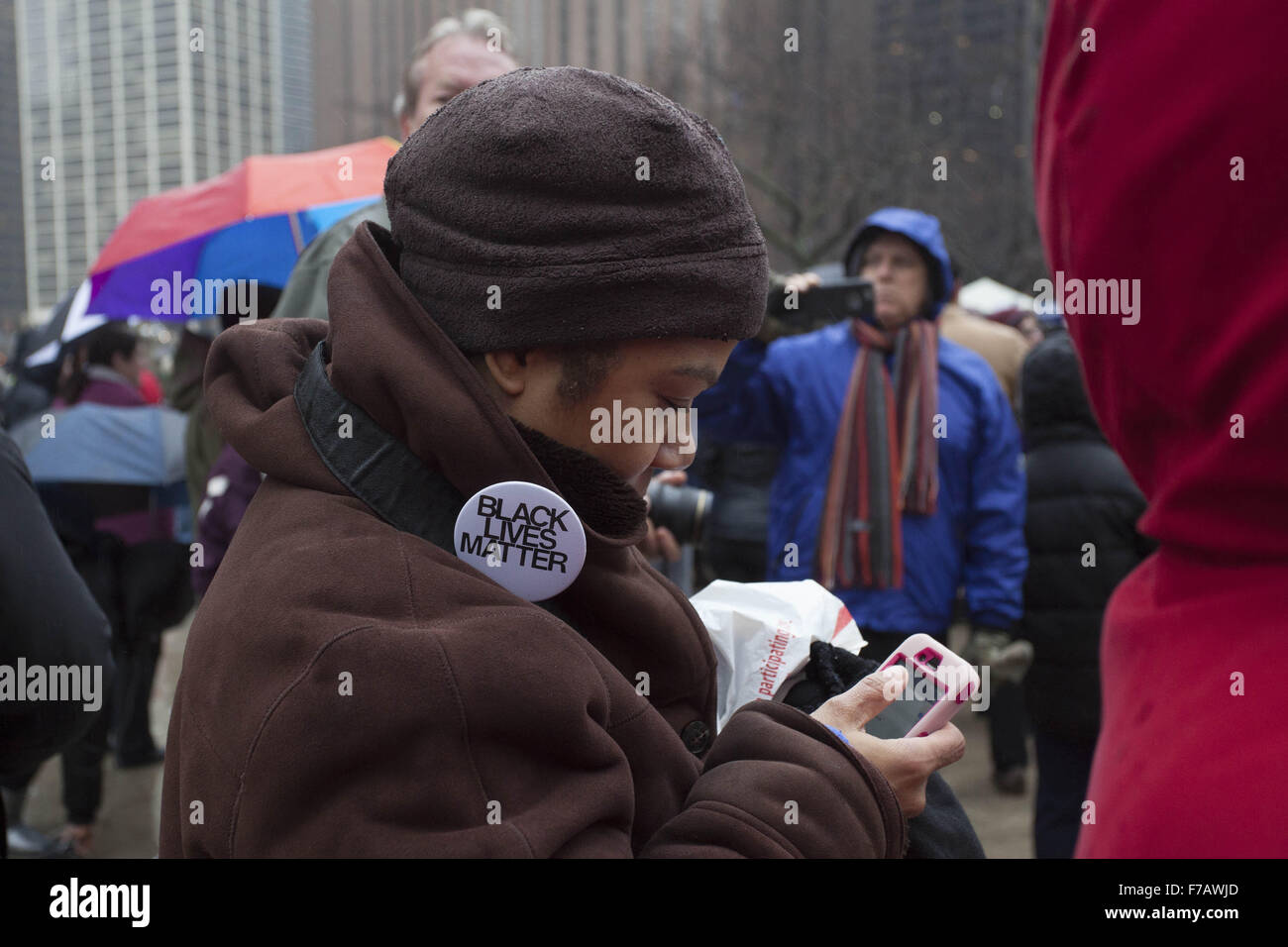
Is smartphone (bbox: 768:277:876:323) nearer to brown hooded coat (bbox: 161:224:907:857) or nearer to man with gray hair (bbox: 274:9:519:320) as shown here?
man with gray hair (bbox: 274:9:519:320)

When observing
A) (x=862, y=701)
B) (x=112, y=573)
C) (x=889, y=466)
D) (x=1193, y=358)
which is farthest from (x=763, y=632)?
(x=112, y=573)

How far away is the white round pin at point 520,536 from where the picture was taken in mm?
1288

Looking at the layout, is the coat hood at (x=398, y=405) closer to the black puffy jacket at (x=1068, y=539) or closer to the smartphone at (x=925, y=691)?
the smartphone at (x=925, y=691)

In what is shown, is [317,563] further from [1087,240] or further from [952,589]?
[952,589]

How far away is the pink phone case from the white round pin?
1.36 ft

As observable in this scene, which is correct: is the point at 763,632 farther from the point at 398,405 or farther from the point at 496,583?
the point at 398,405

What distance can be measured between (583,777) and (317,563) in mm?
323

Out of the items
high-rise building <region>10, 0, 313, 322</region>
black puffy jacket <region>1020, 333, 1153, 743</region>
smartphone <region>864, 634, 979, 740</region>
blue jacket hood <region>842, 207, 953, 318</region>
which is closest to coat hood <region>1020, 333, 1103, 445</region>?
black puffy jacket <region>1020, 333, 1153, 743</region>

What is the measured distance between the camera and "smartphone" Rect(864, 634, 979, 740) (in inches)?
57.5

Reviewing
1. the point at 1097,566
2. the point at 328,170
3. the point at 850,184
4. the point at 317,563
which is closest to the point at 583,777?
the point at 317,563

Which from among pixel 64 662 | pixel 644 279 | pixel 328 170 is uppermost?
pixel 328 170

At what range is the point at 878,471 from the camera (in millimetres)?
4043

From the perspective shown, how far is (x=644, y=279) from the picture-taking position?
1.31 meters

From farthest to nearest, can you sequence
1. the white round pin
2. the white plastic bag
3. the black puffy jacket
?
the black puffy jacket → the white plastic bag → the white round pin
